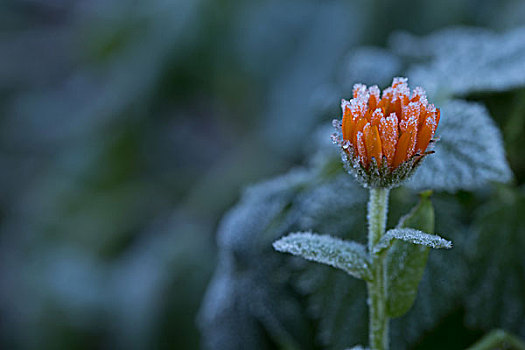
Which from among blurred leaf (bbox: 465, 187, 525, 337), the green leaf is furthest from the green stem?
blurred leaf (bbox: 465, 187, 525, 337)

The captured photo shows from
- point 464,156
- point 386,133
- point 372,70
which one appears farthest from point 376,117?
point 372,70

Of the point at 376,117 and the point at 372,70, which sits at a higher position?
the point at 372,70

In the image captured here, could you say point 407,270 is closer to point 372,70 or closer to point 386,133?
point 386,133

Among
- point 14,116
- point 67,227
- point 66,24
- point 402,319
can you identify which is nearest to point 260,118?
point 67,227

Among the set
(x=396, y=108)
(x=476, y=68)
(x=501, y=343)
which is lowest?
(x=501, y=343)

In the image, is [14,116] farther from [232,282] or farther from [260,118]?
[232,282]

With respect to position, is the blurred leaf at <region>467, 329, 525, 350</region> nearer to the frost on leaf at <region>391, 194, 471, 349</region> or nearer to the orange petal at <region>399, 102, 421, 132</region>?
the frost on leaf at <region>391, 194, 471, 349</region>
